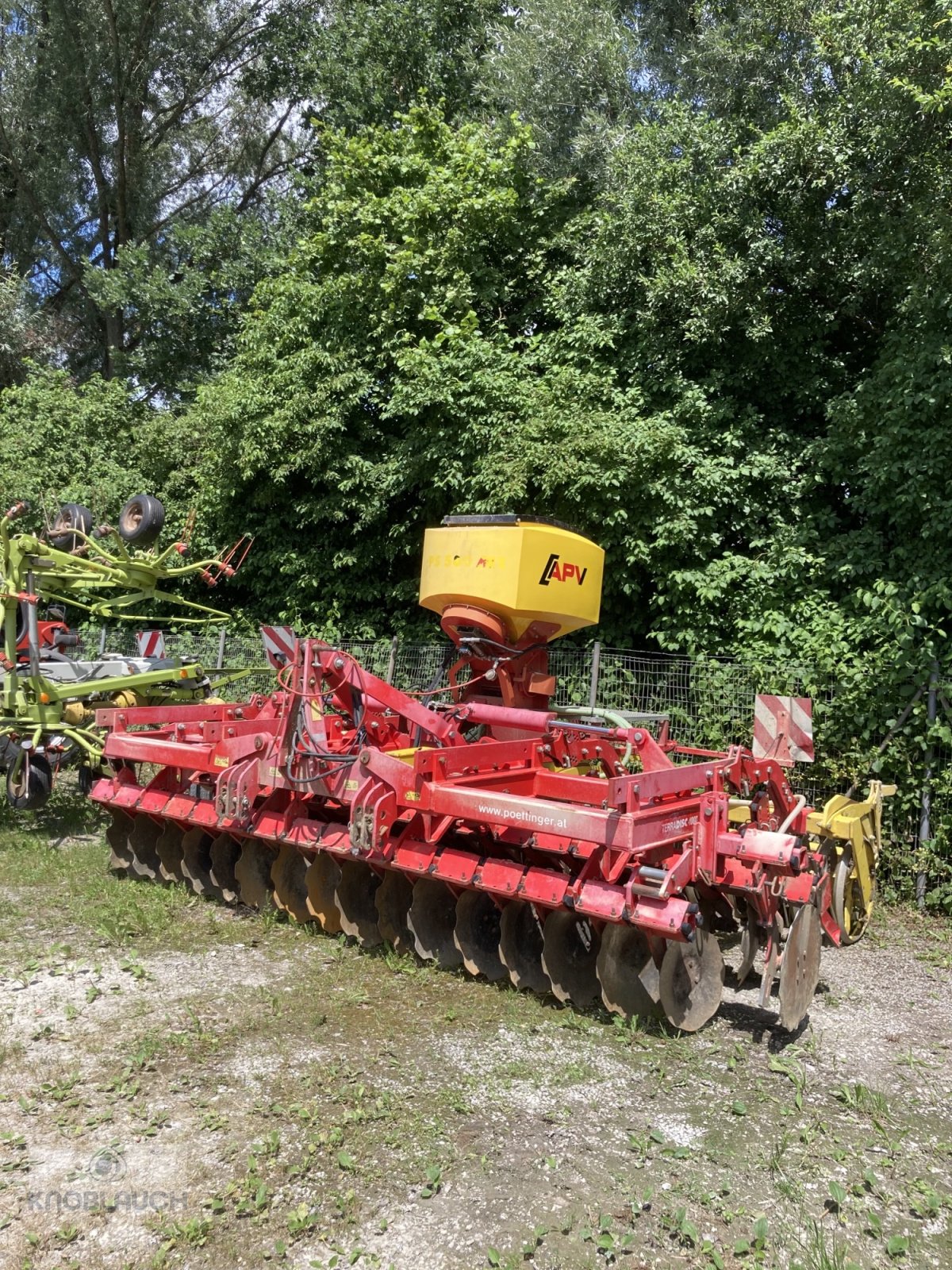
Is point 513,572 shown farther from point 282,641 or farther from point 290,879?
point 290,879

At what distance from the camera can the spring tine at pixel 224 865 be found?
633 cm

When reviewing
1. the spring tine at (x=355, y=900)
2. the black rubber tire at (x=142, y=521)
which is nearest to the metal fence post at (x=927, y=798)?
the spring tine at (x=355, y=900)

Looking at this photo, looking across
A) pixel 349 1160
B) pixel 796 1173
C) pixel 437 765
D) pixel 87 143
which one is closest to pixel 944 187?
pixel 437 765

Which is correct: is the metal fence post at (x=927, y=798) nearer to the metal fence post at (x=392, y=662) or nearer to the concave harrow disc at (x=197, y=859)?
the concave harrow disc at (x=197, y=859)

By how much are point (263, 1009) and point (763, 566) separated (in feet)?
22.8

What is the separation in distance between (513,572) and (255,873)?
8.15 feet

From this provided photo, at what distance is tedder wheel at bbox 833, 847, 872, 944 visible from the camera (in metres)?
5.17

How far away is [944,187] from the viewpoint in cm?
881

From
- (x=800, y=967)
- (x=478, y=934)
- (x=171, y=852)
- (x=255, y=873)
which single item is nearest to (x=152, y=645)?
(x=171, y=852)

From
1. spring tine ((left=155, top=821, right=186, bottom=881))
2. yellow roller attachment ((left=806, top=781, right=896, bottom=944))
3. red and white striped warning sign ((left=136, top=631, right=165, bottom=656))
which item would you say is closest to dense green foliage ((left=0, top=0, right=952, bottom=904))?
yellow roller attachment ((left=806, top=781, right=896, bottom=944))

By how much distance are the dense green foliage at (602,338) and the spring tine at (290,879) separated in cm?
412

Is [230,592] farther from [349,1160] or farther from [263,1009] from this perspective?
[349,1160]

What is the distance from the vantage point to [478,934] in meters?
5.11

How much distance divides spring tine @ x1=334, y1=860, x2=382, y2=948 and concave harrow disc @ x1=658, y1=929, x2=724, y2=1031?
1827 mm
